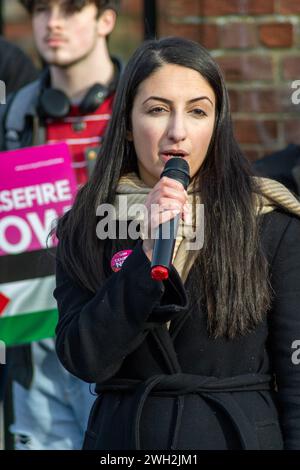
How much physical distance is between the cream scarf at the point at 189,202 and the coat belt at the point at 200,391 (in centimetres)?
27

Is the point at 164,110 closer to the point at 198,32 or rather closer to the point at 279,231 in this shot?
the point at 279,231

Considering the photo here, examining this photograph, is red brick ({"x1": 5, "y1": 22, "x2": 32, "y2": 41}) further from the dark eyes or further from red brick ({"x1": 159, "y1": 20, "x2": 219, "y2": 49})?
the dark eyes

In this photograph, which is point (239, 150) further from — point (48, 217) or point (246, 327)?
point (48, 217)

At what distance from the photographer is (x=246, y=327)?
2730mm

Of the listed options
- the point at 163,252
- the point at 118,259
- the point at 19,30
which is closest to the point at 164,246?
the point at 163,252

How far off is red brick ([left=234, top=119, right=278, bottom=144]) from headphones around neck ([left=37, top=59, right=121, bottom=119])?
614 mm

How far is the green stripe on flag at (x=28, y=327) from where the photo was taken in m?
4.11

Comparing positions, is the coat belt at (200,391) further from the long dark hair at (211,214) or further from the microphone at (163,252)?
the microphone at (163,252)

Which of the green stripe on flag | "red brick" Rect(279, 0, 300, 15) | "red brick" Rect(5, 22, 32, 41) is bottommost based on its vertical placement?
the green stripe on flag

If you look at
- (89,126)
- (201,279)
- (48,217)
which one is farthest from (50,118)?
(201,279)

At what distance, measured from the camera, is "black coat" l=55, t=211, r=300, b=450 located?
2.63 m

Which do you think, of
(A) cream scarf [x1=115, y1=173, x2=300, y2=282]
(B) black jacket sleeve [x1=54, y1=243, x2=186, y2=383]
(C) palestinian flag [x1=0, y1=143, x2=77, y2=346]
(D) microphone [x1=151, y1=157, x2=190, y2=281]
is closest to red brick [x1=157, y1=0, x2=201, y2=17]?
(C) palestinian flag [x1=0, y1=143, x2=77, y2=346]

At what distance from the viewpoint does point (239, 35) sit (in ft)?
15.2
